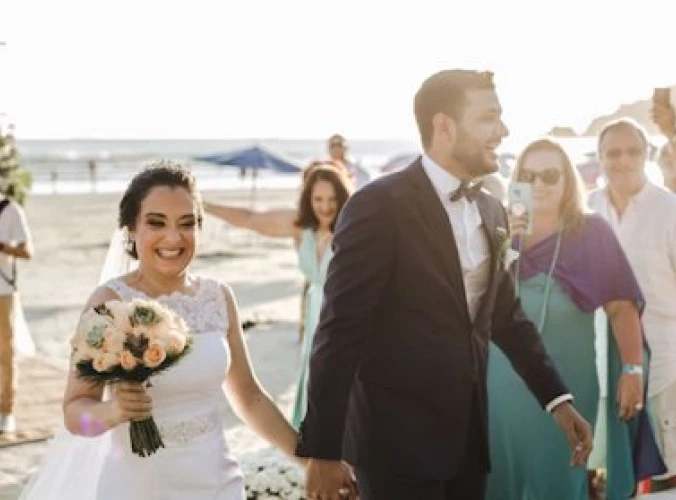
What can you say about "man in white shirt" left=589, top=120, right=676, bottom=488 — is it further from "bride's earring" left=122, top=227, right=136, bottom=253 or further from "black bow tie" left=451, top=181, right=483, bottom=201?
"bride's earring" left=122, top=227, right=136, bottom=253

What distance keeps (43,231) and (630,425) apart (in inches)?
1117

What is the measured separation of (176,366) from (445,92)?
1277 millimetres

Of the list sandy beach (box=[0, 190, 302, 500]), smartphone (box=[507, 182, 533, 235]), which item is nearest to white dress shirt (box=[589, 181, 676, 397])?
smartphone (box=[507, 182, 533, 235])

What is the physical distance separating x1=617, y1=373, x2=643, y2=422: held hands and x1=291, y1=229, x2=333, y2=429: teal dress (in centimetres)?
248

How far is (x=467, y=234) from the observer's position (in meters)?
→ 4.05

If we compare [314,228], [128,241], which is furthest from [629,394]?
[128,241]

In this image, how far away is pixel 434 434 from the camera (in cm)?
389

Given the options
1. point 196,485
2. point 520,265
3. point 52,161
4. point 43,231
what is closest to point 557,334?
point 520,265

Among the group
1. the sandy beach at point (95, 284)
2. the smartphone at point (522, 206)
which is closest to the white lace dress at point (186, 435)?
the smartphone at point (522, 206)

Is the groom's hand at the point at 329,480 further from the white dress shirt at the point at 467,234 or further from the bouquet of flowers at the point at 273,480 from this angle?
the bouquet of flowers at the point at 273,480

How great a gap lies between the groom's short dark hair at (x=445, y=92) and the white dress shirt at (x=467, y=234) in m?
0.14

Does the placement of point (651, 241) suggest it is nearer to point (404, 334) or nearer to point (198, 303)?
point (404, 334)

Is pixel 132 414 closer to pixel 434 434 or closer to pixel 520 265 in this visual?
pixel 434 434

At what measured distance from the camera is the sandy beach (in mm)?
9734
